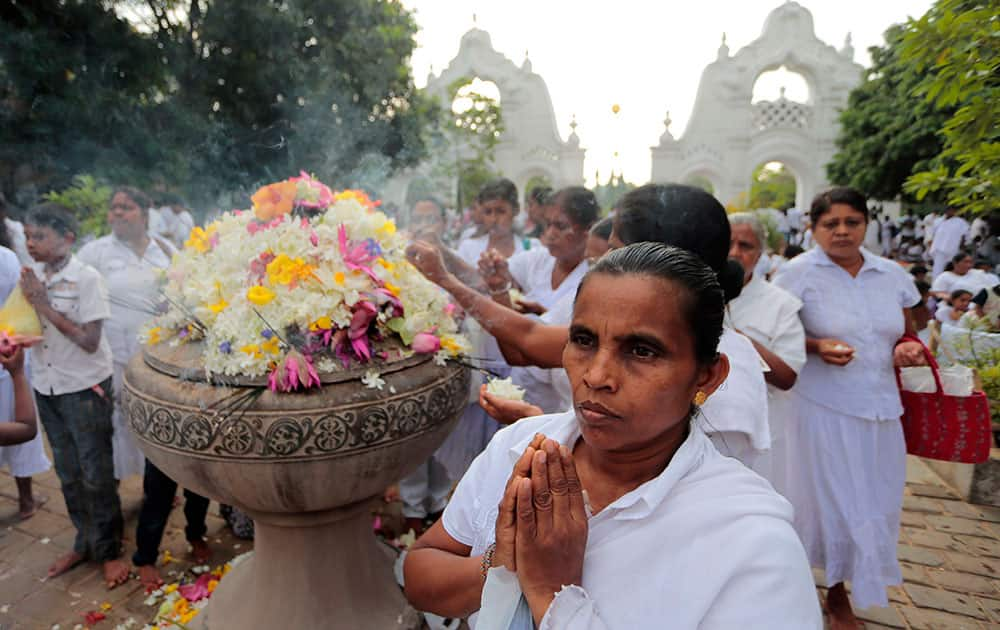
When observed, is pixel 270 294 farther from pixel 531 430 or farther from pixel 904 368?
pixel 904 368

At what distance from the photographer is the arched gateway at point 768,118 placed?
913 inches

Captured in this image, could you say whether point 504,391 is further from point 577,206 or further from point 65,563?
point 65,563

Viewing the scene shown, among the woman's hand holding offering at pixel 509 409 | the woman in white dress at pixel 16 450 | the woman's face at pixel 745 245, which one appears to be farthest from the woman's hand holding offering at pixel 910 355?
the woman in white dress at pixel 16 450

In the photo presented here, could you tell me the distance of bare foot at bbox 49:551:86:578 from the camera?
3.36m

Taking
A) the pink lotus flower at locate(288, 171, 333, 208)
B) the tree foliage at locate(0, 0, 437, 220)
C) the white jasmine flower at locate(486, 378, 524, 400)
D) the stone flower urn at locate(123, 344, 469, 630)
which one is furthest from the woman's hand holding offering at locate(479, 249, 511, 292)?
the tree foliage at locate(0, 0, 437, 220)

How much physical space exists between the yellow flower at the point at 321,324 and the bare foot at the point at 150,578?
204 centimetres

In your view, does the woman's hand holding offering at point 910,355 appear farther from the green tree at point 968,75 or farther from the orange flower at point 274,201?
the orange flower at point 274,201

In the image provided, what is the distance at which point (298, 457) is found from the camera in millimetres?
2188

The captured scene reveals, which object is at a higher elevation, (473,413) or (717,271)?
(717,271)

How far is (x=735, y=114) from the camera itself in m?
23.8

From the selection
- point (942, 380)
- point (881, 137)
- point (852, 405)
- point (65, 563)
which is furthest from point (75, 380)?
point (881, 137)

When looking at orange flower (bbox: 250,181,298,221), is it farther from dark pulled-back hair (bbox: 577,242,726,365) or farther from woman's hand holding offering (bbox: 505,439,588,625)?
woman's hand holding offering (bbox: 505,439,588,625)

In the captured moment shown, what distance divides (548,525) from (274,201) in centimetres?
246

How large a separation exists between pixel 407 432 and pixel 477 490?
3.74ft
